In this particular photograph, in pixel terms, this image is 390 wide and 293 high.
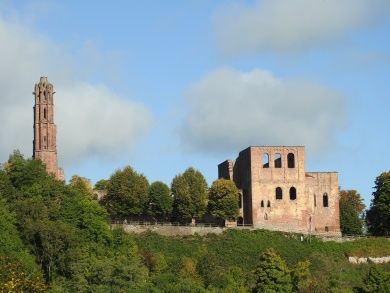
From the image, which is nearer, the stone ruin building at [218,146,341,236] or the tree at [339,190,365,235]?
the stone ruin building at [218,146,341,236]

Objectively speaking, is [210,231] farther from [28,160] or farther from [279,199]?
[28,160]

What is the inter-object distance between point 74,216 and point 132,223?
1335 cm

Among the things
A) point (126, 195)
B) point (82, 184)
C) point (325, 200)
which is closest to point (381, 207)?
point (325, 200)

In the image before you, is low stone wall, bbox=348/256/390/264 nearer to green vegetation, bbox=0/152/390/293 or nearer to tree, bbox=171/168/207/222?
green vegetation, bbox=0/152/390/293

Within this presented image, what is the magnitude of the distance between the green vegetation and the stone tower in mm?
9235

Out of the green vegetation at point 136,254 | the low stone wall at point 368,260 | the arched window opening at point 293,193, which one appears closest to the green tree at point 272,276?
the green vegetation at point 136,254

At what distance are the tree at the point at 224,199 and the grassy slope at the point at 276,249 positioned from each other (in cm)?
495

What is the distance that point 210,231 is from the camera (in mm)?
91125

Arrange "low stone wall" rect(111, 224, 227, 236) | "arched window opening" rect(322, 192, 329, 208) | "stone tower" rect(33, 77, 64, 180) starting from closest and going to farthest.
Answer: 1. "low stone wall" rect(111, 224, 227, 236)
2. "arched window opening" rect(322, 192, 329, 208)
3. "stone tower" rect(33, 77, 64, 180)

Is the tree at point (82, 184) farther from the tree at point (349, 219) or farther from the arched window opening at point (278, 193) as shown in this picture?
the tree at point (349, 219)

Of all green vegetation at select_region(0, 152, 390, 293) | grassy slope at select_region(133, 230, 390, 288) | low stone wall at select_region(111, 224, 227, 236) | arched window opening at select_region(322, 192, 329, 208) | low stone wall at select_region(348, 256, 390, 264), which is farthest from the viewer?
arched window opening at select_region(322, 192, 329, 208)

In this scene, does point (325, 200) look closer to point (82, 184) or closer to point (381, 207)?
point (381, 207)

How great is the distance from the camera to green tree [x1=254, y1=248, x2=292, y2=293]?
76500 millimetres

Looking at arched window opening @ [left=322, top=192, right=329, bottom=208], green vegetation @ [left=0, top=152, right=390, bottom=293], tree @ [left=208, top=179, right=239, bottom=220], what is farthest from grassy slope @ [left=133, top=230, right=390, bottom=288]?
arched window opening @ [left=322, top=192, right=329, bottom=208]
